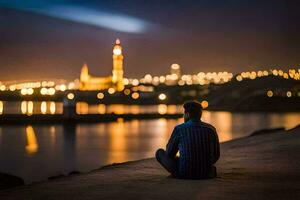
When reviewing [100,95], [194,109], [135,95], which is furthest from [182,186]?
[100,95]

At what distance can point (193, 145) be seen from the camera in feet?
15.0

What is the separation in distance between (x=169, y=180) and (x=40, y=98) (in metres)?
117

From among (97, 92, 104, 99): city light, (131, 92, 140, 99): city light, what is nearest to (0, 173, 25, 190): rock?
(131, 92, 140, 99): city light

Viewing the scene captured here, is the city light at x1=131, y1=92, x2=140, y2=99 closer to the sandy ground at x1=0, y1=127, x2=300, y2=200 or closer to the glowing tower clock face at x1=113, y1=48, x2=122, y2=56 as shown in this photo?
the glowing tower clock face at x1=113, y1=48, x2=122, y2=56

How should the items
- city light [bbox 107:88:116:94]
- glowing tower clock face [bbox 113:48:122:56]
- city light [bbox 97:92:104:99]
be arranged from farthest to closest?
glowing tower clock face [bbox 113:48:122:56]
city light [bbox 107:88:116:94]
city light [bbox 97:92:104:99]

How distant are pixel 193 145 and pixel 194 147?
2 cm

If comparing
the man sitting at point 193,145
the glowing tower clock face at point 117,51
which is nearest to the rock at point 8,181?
the man sitting at point 193,145

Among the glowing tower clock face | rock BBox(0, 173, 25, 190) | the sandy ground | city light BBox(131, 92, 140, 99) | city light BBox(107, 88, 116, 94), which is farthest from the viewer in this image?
the glowing tower clock face

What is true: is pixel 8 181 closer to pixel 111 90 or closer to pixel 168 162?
pixel 168 162

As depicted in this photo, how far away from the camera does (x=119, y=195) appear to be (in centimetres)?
406

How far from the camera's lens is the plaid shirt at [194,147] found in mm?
4570

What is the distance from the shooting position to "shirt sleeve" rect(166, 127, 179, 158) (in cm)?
460

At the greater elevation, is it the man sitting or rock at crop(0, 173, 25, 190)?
the man sitting

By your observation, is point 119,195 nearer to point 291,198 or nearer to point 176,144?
point 176,144
